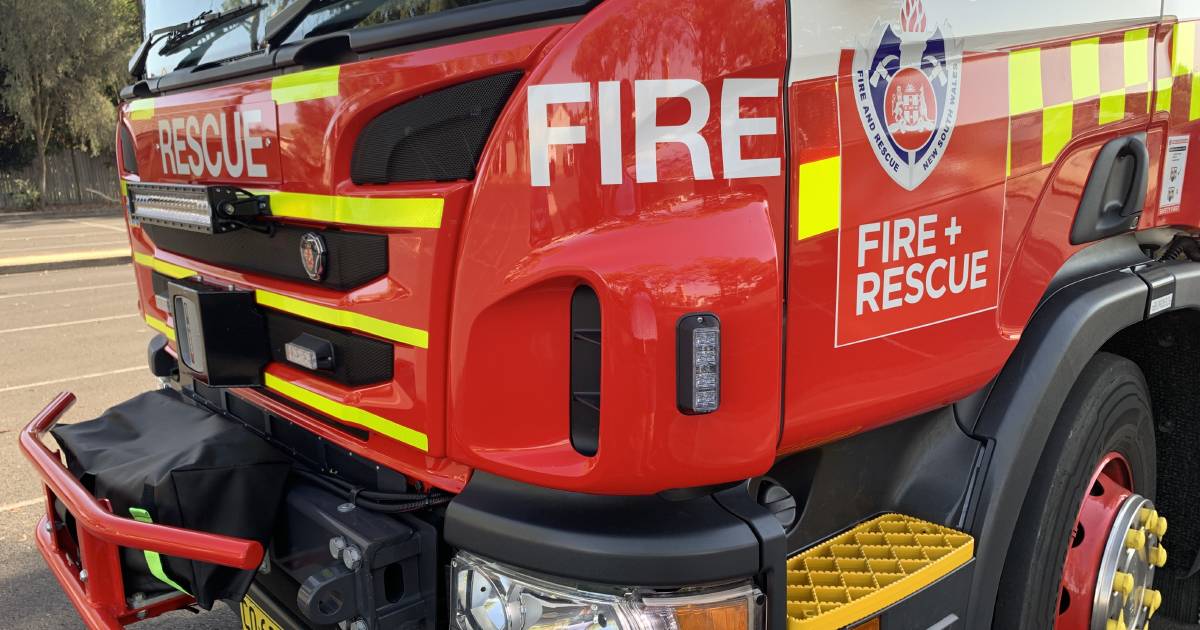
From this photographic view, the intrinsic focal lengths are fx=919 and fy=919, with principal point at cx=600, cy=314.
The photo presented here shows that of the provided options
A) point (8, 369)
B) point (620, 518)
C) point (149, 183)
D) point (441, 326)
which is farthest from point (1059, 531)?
point (8, 369)

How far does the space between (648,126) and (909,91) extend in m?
0.55

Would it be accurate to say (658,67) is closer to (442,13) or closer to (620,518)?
(442,13)

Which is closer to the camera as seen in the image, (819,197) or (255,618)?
(819,197)

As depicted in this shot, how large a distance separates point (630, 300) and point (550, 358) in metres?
0.20

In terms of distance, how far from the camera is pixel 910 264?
1.68 metres

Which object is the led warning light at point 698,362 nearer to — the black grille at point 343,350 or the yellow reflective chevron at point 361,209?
the yellow reflective chevron at point 361,209

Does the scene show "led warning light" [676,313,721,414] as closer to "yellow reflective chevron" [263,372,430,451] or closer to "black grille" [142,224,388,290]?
"yellow reflective chevron" [263,372,430,451]

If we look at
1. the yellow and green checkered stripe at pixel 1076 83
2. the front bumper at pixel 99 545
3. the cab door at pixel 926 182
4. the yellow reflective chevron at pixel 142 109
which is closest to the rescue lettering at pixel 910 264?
the cab door at pixel 926 182

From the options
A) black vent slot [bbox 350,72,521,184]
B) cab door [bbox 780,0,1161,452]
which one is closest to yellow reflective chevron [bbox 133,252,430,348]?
black vent slot [bbox 350,72,521,184]

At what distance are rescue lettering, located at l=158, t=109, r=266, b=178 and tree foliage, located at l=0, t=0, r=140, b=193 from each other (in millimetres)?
26341

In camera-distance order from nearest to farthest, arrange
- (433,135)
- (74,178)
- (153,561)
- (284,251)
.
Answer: (433,135), (153,561), (284,251), (74,178)

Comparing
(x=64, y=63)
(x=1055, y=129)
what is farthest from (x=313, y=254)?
(x=64, y=63)

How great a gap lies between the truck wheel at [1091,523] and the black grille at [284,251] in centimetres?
153

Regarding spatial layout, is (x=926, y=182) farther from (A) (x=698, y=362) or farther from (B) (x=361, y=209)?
(B) (x=361, y=209)
